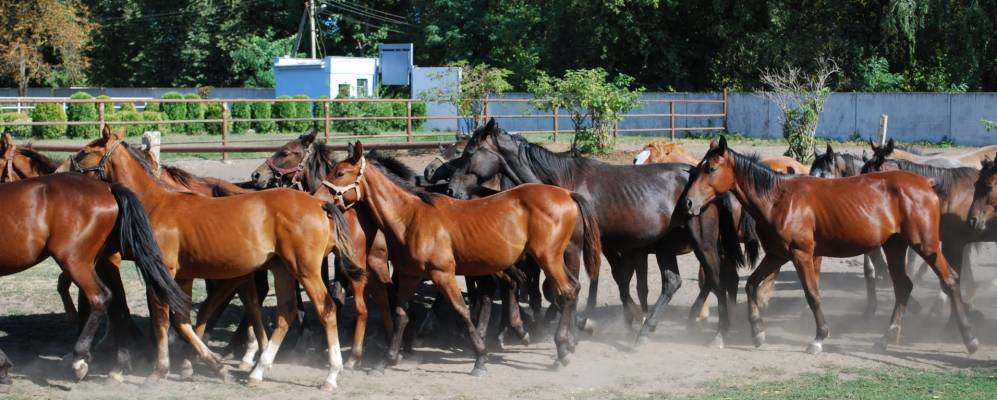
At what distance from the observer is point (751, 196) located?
28.9 feet

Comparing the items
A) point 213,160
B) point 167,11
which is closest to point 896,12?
point 213,160

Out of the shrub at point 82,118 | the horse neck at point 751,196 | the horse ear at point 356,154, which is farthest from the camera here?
the shrub at point 82,118

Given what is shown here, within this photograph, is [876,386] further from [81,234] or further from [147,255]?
[81,234]

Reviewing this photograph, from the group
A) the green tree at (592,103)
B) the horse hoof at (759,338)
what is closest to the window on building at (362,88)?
the green tree at (592,103)

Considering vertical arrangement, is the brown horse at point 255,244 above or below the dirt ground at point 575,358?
above

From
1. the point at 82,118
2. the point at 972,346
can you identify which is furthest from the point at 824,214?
the point at 82,118

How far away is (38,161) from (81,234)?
8.18 feet

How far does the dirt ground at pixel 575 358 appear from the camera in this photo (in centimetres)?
736

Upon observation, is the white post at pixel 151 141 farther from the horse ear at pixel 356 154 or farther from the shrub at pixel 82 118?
the shrub at pixel 82 118

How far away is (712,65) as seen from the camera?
126 ft

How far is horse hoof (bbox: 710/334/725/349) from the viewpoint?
8.88 m

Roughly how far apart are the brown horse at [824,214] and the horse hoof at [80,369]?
5105 mm

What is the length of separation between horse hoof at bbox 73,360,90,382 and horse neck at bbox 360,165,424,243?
2.47 meters

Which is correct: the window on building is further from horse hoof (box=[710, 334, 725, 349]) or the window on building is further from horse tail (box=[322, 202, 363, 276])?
horse tail (box=[322, 202, 363, 276])
